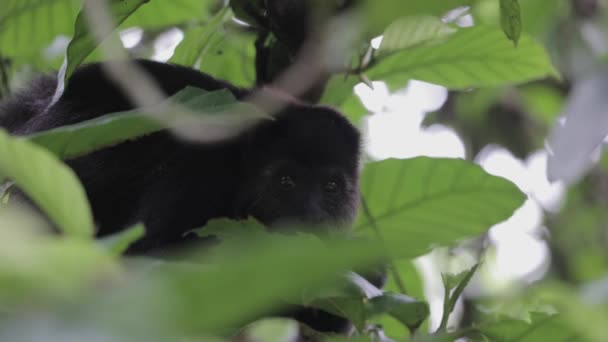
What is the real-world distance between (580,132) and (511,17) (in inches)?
35.5

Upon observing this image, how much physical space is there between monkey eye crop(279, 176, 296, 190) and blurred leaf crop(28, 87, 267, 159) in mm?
1505

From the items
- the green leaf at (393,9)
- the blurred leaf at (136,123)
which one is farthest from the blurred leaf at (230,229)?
the green leaf at (393,9)

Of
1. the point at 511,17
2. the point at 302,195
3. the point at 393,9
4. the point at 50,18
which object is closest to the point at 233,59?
the point at 302,195

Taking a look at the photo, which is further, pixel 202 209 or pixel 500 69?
pixel 202 209

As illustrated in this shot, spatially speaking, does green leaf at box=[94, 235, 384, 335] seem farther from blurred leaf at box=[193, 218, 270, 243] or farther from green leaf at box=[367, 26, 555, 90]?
green leaf at box=[367, 26, 555, 90]

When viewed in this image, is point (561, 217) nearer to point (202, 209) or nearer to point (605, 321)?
point (202, 209)

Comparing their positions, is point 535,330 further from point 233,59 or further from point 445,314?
→ point 233,59

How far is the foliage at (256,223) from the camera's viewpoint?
2.25 feet

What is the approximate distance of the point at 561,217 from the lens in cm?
741

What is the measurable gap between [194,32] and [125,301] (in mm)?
2244

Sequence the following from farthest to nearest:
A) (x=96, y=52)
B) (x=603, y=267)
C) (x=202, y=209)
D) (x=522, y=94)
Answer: (x=522, y=94) → (x=603, y=267) → (x=202, y=209) → (x=96, y=52)

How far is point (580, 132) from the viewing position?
120cm

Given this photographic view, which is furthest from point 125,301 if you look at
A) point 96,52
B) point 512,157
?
point 512,157

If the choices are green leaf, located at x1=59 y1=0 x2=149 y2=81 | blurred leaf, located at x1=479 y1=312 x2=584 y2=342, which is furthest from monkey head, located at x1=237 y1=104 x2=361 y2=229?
blurred leaf, located at x1=479 y1=312 x2=584 y2=342
